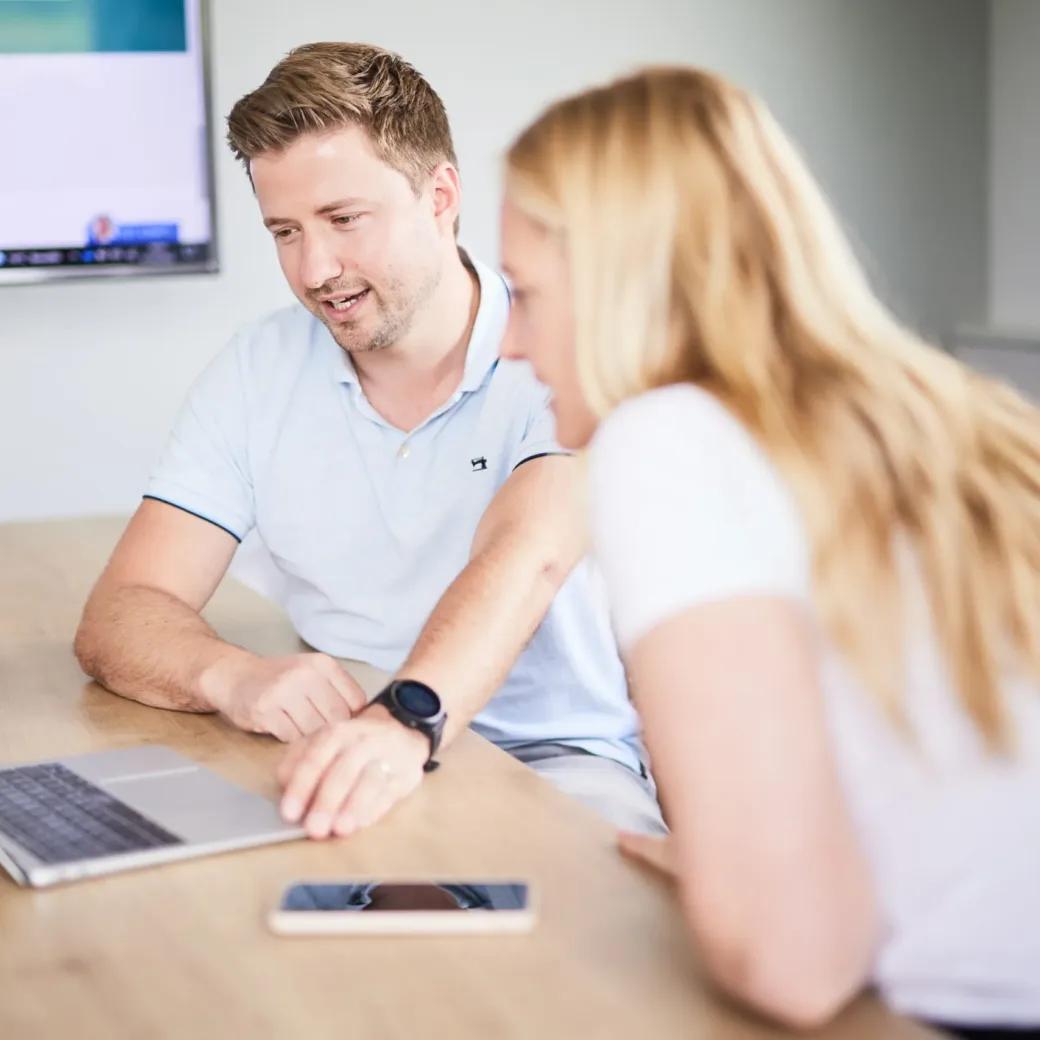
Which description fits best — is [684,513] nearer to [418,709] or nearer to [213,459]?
[418,709]

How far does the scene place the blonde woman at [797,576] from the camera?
0.88 m

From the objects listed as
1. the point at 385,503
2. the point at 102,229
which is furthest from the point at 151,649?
the point at 102,229

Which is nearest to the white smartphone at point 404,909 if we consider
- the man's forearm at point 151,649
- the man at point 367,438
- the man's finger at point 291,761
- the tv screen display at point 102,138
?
the man's finger at point 291,761

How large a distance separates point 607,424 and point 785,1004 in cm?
36

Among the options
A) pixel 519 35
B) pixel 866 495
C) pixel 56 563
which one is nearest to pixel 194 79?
pixel 519 35

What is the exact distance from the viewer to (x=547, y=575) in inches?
64.4

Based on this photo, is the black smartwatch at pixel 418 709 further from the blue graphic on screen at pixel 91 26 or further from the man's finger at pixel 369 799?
the blue graphic on screen at pixel 91 26

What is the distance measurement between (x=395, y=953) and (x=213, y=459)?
3.37 ft

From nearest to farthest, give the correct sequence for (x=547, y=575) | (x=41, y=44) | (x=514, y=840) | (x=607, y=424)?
(x=607, y=424), (x=514, y=840), (x=547, y=575), (x=41, y=44)

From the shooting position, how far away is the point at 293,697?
1.49 metres

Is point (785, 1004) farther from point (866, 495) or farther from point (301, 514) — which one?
point (301, 514)

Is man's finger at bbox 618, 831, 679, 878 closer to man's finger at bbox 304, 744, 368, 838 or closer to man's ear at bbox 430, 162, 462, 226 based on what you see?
man's finger at bbox 304, 744, 368, 838

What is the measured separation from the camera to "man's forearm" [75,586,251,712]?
1604 millimetres

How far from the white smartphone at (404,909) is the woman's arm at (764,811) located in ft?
0.62
